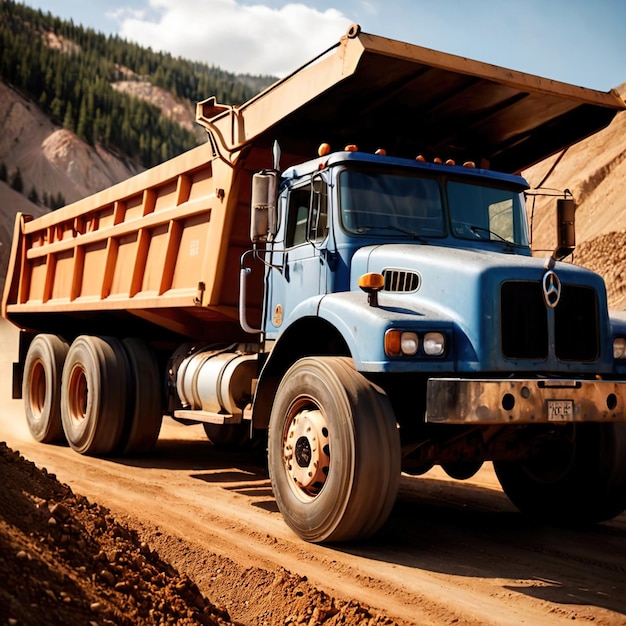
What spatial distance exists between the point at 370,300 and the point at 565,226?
2.01m

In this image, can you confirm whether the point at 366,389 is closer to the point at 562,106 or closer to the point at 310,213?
the point at 310,213

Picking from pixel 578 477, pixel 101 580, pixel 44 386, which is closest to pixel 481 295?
pixel 578 477

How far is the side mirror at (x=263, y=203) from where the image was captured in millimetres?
6199

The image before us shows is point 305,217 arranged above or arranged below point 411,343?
above

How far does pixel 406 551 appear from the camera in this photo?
540 cm

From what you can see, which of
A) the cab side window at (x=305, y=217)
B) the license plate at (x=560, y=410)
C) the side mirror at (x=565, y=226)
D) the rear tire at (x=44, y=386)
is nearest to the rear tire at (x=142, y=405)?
the rear tire at (x=44, y=386)

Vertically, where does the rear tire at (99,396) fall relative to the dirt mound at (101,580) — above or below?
above

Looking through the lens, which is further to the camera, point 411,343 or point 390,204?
point 390,204

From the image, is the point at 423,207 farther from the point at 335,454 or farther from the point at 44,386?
the point at 44,386

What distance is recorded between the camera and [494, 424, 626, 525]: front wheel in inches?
242

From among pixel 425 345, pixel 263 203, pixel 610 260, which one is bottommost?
pixel 425 345

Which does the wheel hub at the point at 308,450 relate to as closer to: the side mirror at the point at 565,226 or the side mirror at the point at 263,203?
the side mirror at the point at 263,203

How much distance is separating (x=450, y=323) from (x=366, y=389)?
668 mm

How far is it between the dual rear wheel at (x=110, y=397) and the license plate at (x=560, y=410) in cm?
512
